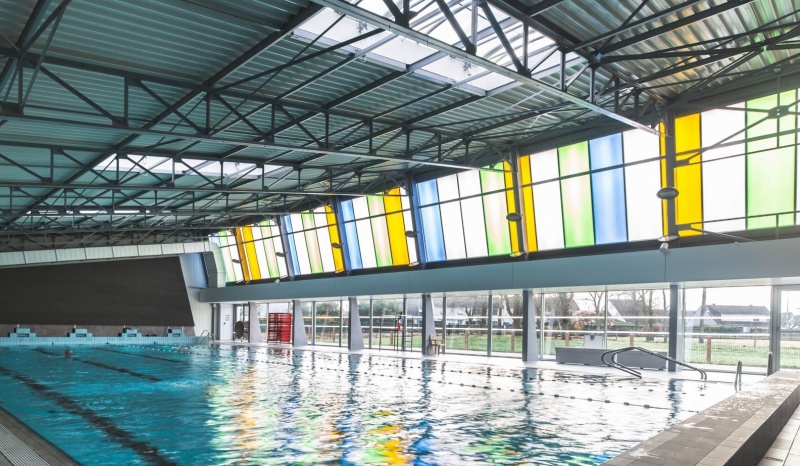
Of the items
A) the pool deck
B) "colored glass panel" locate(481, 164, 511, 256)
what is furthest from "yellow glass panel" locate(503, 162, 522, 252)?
the pool deck

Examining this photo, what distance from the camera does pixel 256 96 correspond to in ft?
49.5

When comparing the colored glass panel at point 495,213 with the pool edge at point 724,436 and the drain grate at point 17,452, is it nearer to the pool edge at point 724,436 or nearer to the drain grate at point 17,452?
the pool edge at point 724,436

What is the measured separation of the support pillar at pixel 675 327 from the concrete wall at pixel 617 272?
53cm

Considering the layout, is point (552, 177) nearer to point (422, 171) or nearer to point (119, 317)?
point (422, 171)

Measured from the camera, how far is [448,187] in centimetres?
2591

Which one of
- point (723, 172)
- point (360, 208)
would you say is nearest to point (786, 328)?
point (723, 172)

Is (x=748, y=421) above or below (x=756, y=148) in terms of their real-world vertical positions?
below

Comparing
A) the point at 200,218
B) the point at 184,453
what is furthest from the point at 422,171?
the point at 184,453

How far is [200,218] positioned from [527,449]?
3126 cm

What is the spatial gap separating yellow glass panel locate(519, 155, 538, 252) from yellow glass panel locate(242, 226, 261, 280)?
21262mm

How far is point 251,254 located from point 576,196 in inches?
950

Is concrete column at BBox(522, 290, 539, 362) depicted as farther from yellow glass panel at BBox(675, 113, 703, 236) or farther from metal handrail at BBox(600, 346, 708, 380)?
yellow glass panel at BBox(675, 113, 703, 236)

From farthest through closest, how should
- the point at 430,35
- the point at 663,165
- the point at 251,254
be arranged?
1. the point at 251,254
2. the point at 663,165
3. the point at 430,35

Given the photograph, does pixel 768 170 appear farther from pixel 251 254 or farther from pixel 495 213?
pixel 251 254
